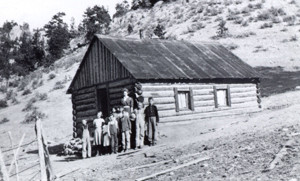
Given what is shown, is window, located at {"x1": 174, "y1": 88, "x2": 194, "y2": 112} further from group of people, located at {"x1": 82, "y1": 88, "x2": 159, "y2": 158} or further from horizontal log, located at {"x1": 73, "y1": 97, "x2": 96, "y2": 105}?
horizontal log, located at {"x1": 73, "y1": 97, "x2": 96, "y2": 105}

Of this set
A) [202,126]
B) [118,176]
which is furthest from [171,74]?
[118,176]

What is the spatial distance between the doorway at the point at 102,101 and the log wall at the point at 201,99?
2872 mm

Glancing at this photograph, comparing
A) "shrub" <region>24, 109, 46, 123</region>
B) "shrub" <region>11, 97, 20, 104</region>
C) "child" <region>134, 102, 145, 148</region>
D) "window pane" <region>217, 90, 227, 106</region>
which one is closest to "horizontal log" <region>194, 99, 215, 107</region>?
"window pane" <region>217, 90, 227, 106</region>

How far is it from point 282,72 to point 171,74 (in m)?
15.7

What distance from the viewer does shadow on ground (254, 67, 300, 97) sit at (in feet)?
84.6

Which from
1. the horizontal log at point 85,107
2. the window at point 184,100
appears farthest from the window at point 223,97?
the horizontal log at point 85,107

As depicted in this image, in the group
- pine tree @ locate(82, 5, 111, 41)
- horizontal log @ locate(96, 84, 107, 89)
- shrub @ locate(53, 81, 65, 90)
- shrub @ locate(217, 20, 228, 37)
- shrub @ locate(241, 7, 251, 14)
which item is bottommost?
horizontal log @ locate(96, 84, 107, 89)

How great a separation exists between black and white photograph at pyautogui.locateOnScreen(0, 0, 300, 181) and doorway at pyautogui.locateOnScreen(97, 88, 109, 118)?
5cm

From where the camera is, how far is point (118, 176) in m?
10.1

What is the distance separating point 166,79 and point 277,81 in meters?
13.8

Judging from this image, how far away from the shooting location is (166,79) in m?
17.4

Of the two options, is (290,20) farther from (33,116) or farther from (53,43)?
(53,43)

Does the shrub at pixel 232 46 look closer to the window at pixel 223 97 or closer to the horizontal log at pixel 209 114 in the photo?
the horizontal log at pixel 209 114

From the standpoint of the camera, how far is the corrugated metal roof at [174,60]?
17.3 meters
